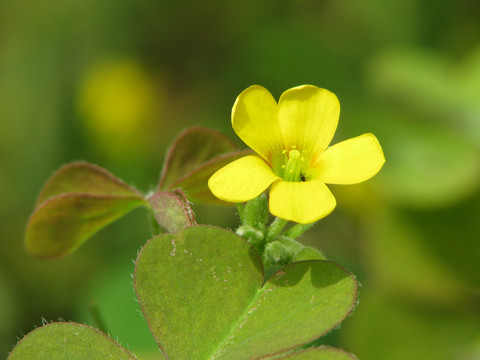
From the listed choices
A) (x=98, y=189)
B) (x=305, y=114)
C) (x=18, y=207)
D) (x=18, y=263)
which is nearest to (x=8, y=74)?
(x=18, y=207)

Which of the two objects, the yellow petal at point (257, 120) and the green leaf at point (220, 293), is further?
the yellow petal at point (257, 120)

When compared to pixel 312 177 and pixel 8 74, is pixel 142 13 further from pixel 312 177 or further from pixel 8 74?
pixel 312 177

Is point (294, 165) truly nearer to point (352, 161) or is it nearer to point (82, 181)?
point (352, 161)

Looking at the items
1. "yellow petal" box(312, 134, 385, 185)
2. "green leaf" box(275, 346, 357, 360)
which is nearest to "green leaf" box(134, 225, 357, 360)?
"green leaf" box(275, 346, 357, 360)

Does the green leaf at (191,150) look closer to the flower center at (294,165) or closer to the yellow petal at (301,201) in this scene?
the flower center at (294,165)

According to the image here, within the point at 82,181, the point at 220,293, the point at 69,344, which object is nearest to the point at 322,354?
the point at 220,293

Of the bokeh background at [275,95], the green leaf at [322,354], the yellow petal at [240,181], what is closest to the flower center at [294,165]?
the yellow petal at [240,181]
